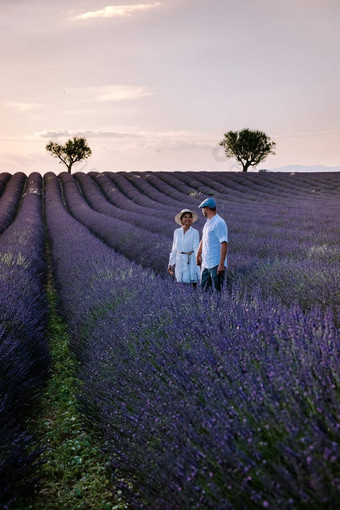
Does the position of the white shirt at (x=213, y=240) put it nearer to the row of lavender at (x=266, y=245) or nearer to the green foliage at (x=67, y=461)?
the row of lavender at (x=266, y=245)

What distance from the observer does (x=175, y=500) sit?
4.93ft

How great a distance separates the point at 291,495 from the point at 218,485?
261mm

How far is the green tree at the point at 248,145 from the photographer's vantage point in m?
42.2

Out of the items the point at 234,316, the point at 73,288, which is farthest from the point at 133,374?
the point at 73,288

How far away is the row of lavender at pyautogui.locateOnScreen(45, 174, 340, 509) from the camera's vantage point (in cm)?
126

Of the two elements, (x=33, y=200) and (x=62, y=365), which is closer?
(x=62, y=365)

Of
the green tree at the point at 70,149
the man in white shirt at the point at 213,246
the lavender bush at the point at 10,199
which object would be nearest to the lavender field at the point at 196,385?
the man in white shirt at the point at 213,246

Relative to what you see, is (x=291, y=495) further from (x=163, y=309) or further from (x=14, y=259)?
(x=14, y=259)

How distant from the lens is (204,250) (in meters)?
4.79

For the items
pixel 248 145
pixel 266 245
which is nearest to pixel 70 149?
pixel 248 145

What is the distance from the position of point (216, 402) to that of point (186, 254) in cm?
352

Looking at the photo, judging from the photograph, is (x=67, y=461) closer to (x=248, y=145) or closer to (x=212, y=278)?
(x=212, y=278)

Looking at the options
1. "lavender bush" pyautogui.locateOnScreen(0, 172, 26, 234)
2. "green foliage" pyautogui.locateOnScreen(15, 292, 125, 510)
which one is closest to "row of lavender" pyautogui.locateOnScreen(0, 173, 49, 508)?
"green foliage" pyautogui.locateOnScreen(15, 292, 125, 510)

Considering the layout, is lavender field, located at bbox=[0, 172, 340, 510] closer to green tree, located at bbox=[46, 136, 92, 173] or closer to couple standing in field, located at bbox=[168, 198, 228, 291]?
couple standing in field, located at bbox=[168, 198, 228, 291]
